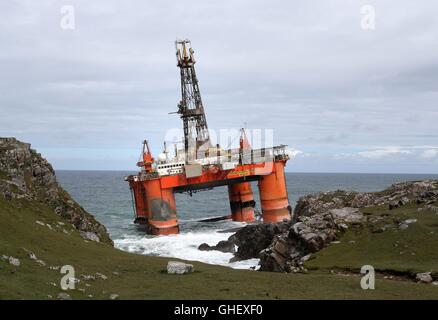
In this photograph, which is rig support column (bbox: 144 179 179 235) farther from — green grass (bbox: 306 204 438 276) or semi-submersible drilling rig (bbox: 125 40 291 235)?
green grass (bbox: 306 204 438 276)

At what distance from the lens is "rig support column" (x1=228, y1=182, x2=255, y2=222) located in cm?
10194

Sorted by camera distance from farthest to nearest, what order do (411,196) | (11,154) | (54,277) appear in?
(411,196)
(11,154)
(54,277)

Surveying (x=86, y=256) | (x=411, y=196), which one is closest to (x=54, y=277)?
(x=86, y=256)

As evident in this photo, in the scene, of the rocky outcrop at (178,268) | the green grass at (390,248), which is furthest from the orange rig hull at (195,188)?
the rocky outcrop at (178,268)

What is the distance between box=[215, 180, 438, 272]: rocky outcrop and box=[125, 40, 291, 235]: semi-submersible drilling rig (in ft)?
73.9

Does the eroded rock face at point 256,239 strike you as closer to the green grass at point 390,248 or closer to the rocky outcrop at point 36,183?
the green grass at point 390,248

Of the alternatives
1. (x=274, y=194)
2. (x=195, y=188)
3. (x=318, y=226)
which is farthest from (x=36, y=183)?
(x=274, y=194)

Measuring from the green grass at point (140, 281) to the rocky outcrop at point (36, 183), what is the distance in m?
10.3

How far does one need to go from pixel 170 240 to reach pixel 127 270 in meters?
45.1

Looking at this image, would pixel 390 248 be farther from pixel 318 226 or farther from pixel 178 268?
pixel 178 268

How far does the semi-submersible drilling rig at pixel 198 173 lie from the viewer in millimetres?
84938

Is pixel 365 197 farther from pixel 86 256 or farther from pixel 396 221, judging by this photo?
pixel 86 256

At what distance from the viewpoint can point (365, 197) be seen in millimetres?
61500
